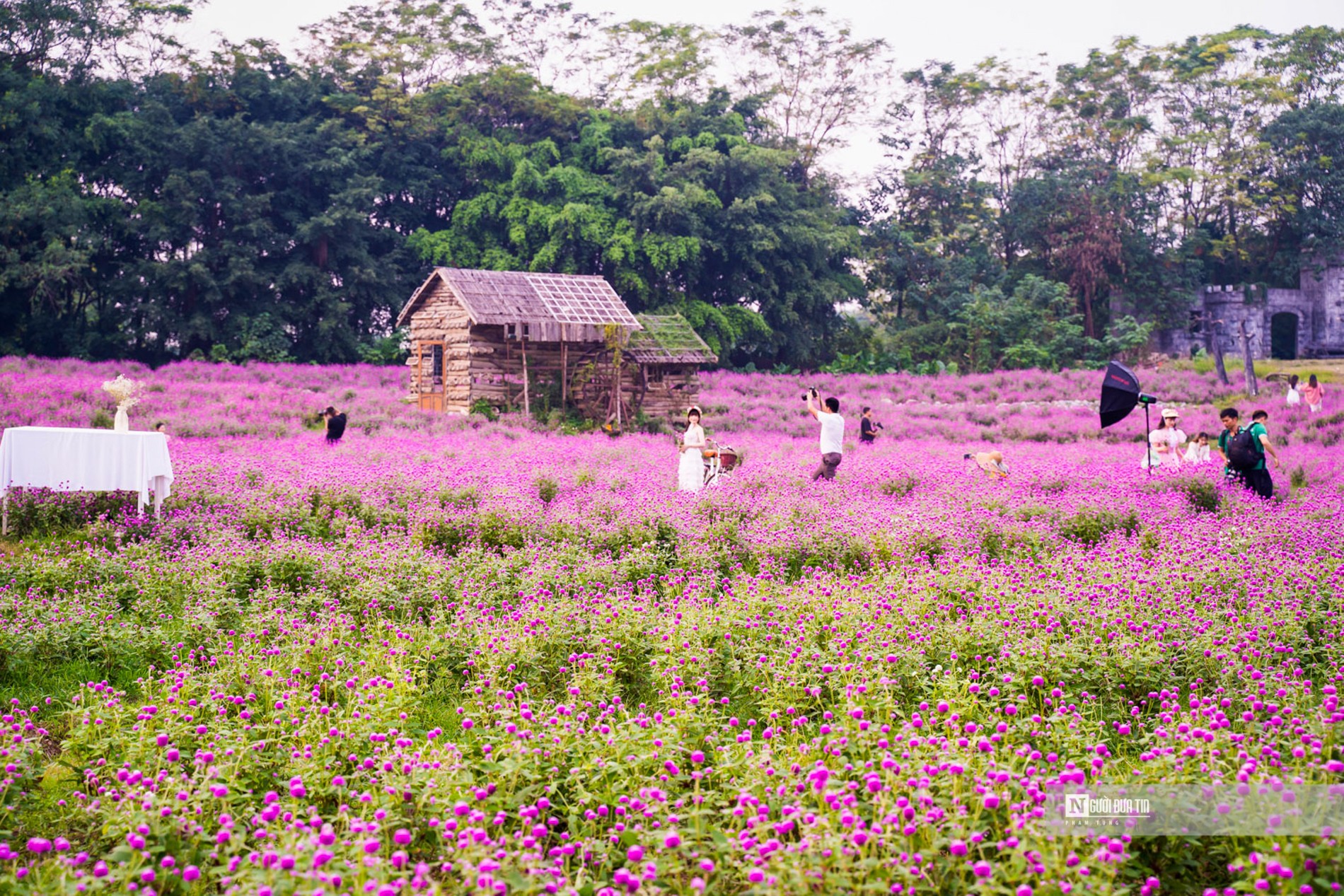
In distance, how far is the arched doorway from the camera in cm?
4956

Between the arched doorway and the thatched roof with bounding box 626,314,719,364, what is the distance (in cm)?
3624

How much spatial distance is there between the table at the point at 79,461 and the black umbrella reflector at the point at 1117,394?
38.4 feet

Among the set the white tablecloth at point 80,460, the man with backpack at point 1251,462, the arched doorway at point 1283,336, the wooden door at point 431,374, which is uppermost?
the arched doorway at point 1283,336

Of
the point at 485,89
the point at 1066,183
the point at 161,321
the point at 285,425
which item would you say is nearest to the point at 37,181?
the point at 161,321

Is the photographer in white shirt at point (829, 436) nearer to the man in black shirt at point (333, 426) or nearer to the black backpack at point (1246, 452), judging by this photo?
the black backpack at point (1246, 452)

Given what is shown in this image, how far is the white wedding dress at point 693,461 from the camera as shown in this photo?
1300cm

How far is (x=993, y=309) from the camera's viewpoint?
44.4 m

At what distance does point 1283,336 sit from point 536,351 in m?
42.9

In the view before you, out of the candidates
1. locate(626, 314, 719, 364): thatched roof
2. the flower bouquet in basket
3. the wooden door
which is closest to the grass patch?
the flower bouquet in basket

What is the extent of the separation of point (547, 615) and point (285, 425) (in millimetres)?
15803

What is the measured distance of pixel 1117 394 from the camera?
42.4ft

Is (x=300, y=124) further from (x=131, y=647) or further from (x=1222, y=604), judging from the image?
(x=1222, y=604)

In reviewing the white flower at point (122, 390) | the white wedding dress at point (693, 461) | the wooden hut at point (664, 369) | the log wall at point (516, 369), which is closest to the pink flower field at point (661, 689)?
the white wedding dress at point (693, 461)

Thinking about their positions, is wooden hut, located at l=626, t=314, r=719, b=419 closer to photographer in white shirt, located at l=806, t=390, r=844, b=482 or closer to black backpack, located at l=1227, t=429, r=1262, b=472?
photographer in white shirt, located at l=806, t=390, r=844, b=482
